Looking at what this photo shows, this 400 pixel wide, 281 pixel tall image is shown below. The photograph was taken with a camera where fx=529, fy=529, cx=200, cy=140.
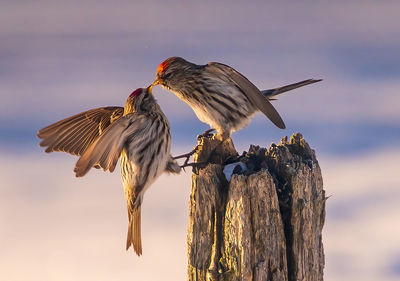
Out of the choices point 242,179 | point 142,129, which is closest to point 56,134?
point 142,129

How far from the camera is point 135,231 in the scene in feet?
25.1

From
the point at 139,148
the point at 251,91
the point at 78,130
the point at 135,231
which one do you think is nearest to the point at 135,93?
the point at 139,148

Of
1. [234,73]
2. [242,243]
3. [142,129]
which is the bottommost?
[242,243]

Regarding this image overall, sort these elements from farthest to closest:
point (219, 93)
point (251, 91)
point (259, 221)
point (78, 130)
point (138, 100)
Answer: point (78, 130) < point (219, 93) < point (251, 91) < point (138, 100) < point (259, 221)

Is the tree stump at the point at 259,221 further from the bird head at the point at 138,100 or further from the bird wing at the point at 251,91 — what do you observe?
the bird head at the point at 138,100

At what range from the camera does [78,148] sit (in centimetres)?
827

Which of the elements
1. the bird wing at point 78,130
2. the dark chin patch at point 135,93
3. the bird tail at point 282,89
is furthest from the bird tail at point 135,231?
the bird tail at point 282,89

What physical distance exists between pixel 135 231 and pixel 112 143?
5.21 ft

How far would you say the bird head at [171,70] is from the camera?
8.45 m

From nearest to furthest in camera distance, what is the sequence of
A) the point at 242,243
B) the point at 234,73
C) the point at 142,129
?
the point at 242,243 → the point at 142,129 → the point at 234,73

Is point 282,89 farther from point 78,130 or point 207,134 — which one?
point 78,130

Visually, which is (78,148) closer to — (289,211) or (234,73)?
(234,73)

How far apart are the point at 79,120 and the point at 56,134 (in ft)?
1.44

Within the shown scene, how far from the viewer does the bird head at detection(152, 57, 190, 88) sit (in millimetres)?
8453
